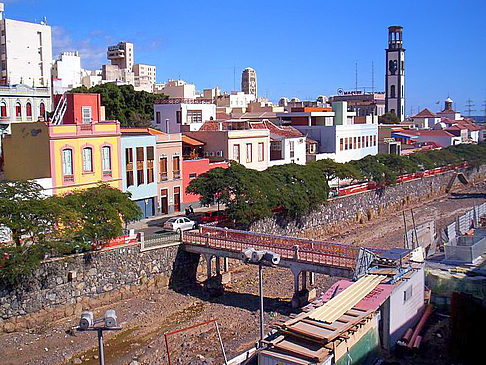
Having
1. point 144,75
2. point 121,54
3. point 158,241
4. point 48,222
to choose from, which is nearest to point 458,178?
point 158,241

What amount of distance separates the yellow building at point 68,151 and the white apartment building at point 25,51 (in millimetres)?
34106

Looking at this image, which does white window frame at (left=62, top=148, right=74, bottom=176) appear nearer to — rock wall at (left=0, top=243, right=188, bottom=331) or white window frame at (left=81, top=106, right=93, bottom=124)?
white window frame at (left=81, top=106, right=93, bottom=124)

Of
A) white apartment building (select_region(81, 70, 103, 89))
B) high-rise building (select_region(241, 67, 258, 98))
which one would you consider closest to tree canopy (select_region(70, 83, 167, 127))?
white apartment building (select_region(81, 70, 103, 89))

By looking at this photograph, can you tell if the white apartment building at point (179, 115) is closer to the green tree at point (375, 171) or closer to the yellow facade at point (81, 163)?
the green tree at point (375, 171)

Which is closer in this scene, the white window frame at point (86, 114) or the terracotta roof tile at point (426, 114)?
the white window frame at point (86, 114)

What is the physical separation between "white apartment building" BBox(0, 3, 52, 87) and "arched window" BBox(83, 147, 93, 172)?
3652 cm

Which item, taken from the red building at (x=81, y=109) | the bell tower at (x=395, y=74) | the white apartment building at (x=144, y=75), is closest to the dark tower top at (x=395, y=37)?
the bell tower at (x=395, y=74)

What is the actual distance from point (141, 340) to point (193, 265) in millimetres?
7998

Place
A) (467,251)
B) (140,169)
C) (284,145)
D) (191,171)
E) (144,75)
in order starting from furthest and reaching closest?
(144,75), (284,145), (191,171), (140,169), (467,251)

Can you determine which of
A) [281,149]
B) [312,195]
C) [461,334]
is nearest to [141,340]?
[461,334]

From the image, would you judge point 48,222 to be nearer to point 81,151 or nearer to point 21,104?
point 81,151

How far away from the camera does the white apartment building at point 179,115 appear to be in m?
52.5

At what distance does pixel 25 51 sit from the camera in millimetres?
71688

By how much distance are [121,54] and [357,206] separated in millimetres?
114076
